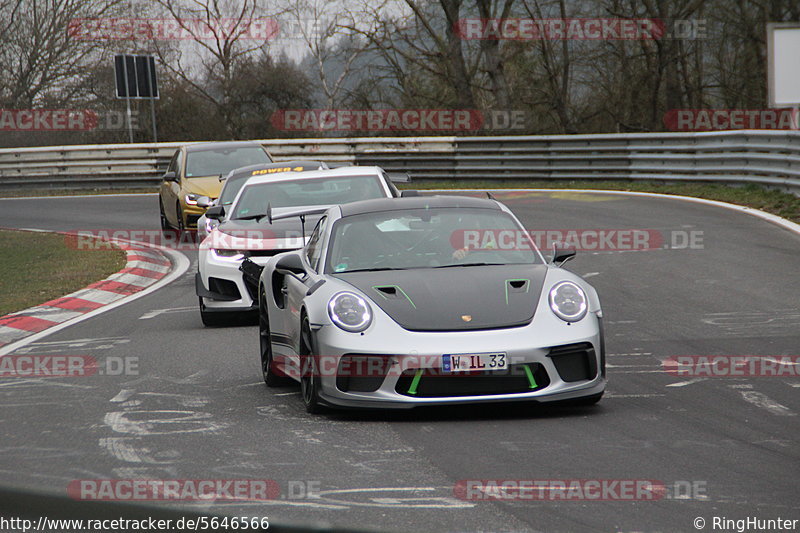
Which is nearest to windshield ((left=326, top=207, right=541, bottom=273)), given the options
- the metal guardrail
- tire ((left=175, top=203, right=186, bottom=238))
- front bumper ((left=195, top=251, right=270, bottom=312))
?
front bumper ((left=195, top=251, right=270, bottom=312))

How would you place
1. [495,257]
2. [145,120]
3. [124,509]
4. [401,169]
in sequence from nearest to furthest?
[124,509], [495,257], [401,169], [145,120]

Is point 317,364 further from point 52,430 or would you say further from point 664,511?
point 664,511

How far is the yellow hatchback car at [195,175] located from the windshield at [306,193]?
709 cm

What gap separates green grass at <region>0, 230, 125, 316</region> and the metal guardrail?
11200 millimetres

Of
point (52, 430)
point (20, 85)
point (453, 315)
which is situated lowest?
point (52, 430)

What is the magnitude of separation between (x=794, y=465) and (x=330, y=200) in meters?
7.53

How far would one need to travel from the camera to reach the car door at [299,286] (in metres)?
7.23

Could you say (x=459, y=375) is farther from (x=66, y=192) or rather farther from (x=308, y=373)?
(x=66, y=192)

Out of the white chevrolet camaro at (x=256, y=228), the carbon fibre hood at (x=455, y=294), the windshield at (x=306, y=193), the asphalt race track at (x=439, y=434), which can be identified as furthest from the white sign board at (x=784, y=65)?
the carbon fibre hood at (x=455, y=294)

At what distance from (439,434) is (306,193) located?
21.2 ft

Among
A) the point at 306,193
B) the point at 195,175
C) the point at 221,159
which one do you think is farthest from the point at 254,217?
the point at 221,159

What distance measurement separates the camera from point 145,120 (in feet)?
142

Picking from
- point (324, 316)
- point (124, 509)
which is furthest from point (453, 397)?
point (124, 509)

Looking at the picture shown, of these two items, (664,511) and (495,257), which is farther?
(495,257)
